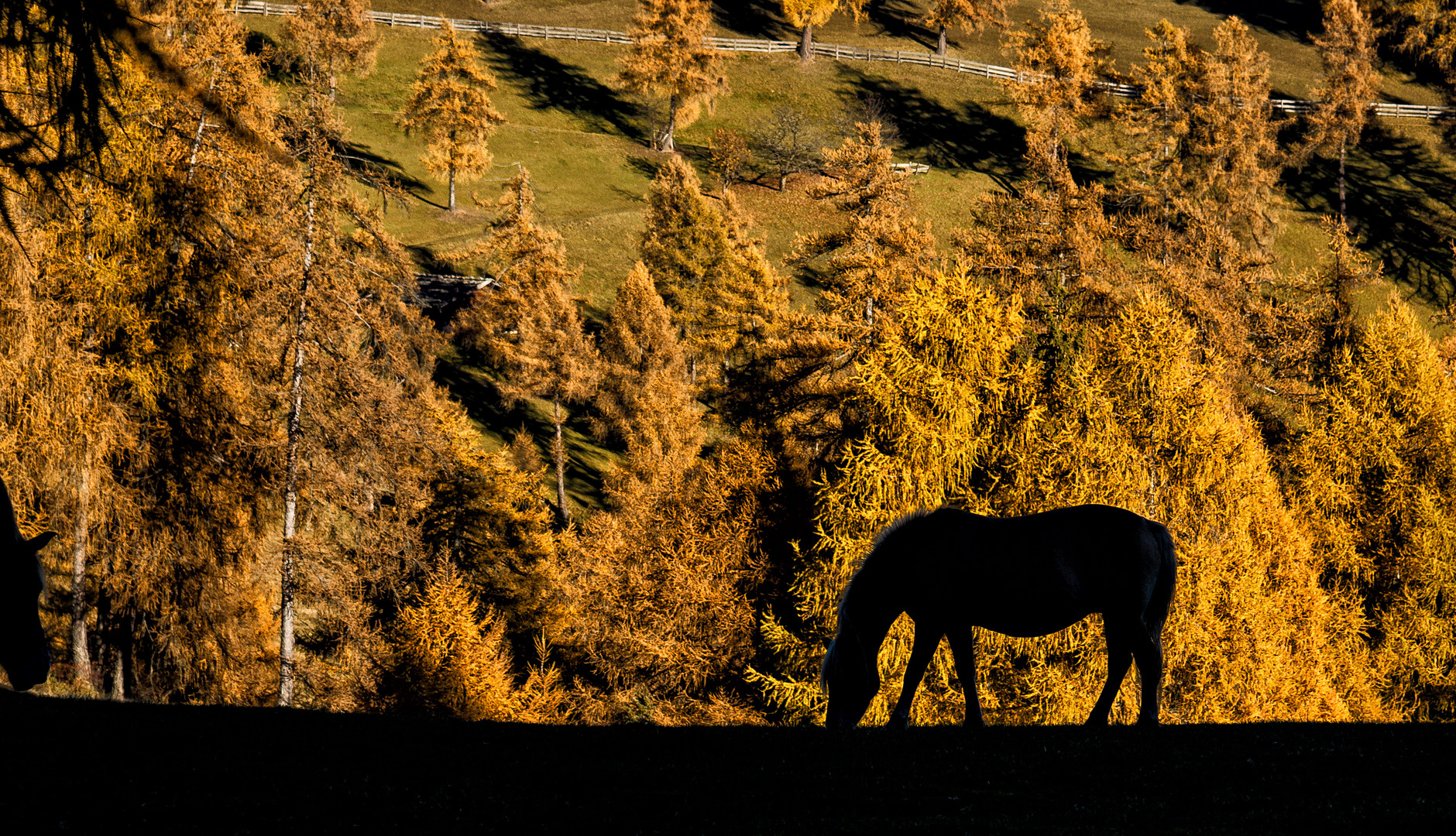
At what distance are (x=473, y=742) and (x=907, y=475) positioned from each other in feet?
53.0

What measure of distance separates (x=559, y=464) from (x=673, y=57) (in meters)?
40.9

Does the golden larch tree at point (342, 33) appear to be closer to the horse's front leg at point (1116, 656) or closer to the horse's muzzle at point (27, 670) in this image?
the horse's muzzle at point (27, 670)

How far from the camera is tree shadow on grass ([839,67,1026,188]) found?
87625mm

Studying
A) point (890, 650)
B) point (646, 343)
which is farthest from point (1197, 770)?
point (646, 343)

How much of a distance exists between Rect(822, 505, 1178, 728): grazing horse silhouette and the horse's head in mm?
11

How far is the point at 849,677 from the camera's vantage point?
11242mm

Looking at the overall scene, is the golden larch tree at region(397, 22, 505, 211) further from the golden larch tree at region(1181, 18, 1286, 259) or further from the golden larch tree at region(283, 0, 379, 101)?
the golden larch tree at region(1181, 18, 1286, 259)

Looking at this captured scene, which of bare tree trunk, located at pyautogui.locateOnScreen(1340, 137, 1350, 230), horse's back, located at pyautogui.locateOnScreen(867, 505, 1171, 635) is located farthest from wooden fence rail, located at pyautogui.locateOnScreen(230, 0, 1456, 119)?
horse's back, located at pyautogui.locateOnScreen(867, 505, 1171, 635)

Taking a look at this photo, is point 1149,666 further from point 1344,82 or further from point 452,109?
point 1344,82

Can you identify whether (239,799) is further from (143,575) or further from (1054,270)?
(1054,270)

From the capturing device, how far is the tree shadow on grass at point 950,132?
8762cm

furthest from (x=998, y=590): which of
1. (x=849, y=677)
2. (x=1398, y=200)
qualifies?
(x=1398, y=200)

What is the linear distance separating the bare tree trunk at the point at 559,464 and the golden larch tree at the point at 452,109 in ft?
82.8

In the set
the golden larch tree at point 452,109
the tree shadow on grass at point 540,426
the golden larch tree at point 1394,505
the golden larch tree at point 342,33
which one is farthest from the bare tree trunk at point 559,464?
the golden larch tree at point 1394,505
